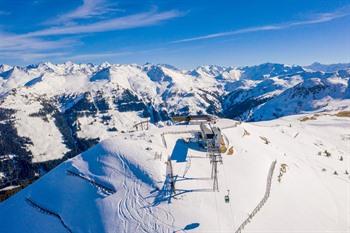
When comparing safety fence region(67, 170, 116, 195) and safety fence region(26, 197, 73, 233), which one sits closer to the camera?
safety fence region(26, 197, 73, 233)

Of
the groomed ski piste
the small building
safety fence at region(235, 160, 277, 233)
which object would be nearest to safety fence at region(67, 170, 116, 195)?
the groomed ski piste

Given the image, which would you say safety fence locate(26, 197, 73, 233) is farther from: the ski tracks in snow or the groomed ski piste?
the ski tracks in snow

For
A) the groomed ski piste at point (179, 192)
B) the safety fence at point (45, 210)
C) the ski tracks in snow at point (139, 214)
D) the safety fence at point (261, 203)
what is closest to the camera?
the ski tracks in snow at point (139, 214)

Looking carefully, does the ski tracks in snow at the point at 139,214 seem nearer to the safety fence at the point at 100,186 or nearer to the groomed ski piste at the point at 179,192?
the groomed ski piste at the point at 179,192

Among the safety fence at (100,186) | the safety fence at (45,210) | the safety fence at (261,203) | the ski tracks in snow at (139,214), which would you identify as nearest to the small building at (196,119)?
the safety fence at (261,203)

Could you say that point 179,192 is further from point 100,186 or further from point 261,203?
point 100,186

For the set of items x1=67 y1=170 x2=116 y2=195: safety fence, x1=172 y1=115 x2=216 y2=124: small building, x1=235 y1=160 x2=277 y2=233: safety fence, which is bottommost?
x1=235 y1=160 x2=277 y2=233: safety fence

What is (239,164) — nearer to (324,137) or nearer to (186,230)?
(186,230)

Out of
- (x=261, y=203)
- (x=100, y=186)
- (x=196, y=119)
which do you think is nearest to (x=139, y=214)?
(x=100, y=186)
